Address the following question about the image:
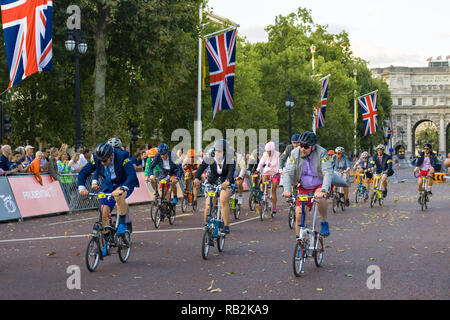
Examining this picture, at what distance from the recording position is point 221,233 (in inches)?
432

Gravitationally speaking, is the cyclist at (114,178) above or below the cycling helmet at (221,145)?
below

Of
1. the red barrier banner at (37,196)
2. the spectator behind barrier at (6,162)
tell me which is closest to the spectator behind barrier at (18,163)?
the spectator behind barrier at (6,162)

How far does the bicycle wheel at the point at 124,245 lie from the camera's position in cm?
979

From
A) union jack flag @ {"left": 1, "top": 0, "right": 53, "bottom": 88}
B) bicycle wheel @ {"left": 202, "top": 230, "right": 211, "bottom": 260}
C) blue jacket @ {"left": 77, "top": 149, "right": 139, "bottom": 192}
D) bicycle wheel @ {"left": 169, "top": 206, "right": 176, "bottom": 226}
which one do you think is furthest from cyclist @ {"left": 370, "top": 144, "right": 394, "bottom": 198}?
blue jacket @ {"left": 77, "top": 149, "right": 139, "bottom": 192}

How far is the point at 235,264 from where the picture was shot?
31.8ft

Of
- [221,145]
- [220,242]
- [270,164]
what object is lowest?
[220,242]

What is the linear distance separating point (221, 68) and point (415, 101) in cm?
12805

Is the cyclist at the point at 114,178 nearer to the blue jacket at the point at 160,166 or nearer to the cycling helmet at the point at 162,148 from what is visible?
the cycling helmet at the point at 162,148

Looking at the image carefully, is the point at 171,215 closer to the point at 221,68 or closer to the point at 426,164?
the point at 426,164

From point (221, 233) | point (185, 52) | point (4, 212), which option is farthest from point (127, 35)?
point (221, 233)

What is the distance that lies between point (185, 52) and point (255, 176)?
13.7m

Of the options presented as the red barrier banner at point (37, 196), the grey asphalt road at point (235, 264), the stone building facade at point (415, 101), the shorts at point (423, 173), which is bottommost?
the grey asphalt road at point (235, 264)

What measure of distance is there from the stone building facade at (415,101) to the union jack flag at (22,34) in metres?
131

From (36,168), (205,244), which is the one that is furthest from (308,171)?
(36,168)
